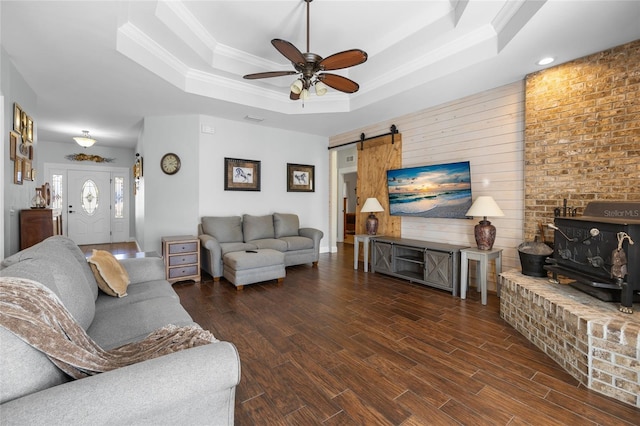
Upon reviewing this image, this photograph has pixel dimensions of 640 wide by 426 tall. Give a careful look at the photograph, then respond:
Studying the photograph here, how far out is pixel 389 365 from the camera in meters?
2.10

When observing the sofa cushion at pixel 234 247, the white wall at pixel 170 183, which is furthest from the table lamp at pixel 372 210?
the white wall at pixel 170 183

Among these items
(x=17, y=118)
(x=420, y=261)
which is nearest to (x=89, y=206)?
(x=17, y=118)

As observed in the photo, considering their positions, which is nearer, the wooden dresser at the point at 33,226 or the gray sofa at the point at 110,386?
the gray sofa at the point at 110,386

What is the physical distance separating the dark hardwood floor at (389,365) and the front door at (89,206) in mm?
6042

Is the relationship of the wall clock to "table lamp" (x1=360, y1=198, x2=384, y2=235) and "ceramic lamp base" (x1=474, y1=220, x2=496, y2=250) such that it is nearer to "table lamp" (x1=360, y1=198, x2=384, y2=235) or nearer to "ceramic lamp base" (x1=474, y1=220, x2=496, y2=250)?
"table lamp" (x1=360, y1=198, x2=384, y2=235)

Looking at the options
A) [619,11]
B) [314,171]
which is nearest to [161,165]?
[314,171]

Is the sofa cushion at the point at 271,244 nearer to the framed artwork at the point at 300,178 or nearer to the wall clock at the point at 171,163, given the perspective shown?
the framed artwork at the point at 300,178

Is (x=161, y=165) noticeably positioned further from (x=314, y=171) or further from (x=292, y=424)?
(x=292, y=424)

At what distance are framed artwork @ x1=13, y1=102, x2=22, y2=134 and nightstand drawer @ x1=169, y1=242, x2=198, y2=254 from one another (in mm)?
2073

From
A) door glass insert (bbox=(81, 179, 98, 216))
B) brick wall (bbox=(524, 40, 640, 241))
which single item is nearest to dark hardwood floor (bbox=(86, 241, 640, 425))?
brick wall (bbox=(524, 40, 640, 241))

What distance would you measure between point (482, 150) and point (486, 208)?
0.91 metres

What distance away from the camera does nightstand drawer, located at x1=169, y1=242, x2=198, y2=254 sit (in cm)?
414

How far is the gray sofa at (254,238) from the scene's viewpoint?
4352 millimetres

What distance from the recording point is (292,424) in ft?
5.09
